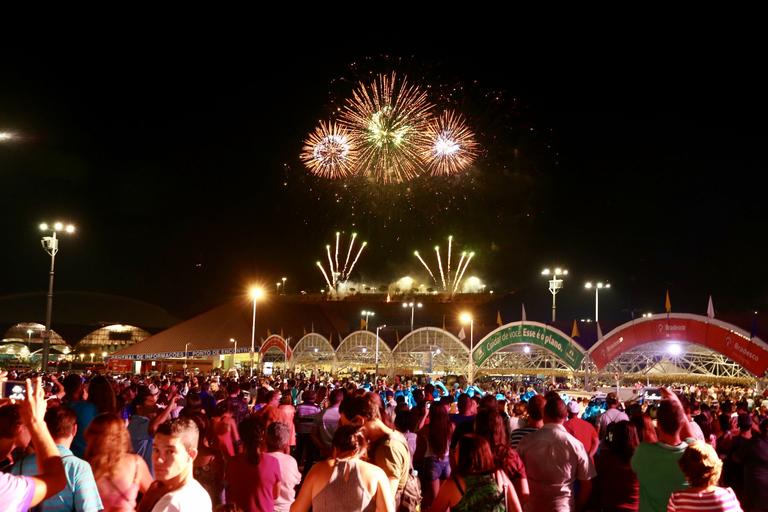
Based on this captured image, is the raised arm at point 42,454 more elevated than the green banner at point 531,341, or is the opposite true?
the green banner at point 531,341

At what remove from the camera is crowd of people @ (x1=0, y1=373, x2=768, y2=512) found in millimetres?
Result: 4383

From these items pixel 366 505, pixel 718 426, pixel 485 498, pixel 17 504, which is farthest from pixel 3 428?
pixel 718 426

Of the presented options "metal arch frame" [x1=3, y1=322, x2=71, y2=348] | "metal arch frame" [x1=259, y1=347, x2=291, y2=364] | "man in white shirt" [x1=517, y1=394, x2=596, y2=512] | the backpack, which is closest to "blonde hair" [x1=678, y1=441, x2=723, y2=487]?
the backpack

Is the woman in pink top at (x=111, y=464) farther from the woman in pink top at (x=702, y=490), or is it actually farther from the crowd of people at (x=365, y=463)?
the woman in pink top at (x=702, y=490)

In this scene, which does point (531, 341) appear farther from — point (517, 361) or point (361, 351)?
point (361, 351)

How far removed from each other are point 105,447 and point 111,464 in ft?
0.41

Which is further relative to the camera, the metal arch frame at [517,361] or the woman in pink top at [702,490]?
the metal arch frame at [517,361]

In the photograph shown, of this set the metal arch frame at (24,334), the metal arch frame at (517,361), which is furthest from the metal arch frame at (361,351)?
the metal arch frame at (24,334)

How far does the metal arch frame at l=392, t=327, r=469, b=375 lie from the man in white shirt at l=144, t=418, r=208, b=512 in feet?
133

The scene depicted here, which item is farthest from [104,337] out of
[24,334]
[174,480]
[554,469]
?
[174,480]

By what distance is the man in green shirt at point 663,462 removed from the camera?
602cm

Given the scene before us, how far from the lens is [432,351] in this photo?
46.7 metres

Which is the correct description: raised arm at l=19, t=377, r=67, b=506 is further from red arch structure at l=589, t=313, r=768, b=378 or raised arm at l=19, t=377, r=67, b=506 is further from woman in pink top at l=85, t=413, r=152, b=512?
red arch structure at l=589, t=313, r=768, b=378

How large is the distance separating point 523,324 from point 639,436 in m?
28.9
